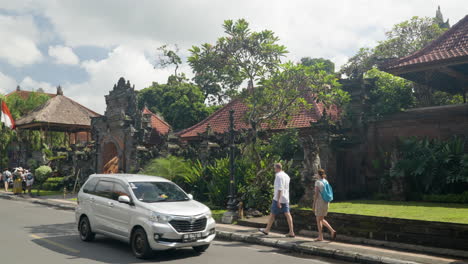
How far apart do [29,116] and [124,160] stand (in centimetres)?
1534

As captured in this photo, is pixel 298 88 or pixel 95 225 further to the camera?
pixel 298 88

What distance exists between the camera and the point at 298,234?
1094 cm

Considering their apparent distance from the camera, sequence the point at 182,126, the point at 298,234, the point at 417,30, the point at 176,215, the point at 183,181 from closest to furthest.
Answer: the point at 176,215 → the point at 298,234 → the point at 183,181 → the point at 417,30 → the point at 182,126

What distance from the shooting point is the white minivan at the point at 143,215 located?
25.5 feet

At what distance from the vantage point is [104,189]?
9.58m

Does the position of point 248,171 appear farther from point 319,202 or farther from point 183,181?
point 319,202

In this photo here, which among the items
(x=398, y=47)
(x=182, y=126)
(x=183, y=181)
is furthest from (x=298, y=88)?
(x=182, y=126)

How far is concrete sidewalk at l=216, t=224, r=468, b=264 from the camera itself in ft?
25.2

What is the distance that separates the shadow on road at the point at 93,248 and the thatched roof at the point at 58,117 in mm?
24574

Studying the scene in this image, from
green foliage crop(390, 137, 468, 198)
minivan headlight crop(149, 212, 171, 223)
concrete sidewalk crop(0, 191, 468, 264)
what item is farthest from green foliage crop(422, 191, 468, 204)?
minivan headlight crop(149, 212, 171, 223)

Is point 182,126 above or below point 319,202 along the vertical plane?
above

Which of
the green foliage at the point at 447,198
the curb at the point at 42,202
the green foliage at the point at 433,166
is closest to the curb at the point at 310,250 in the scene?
the green foliage at the point at 447,198

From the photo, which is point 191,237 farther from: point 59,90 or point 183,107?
point 59,90

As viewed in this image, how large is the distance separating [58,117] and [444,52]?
Result: 103 ft
